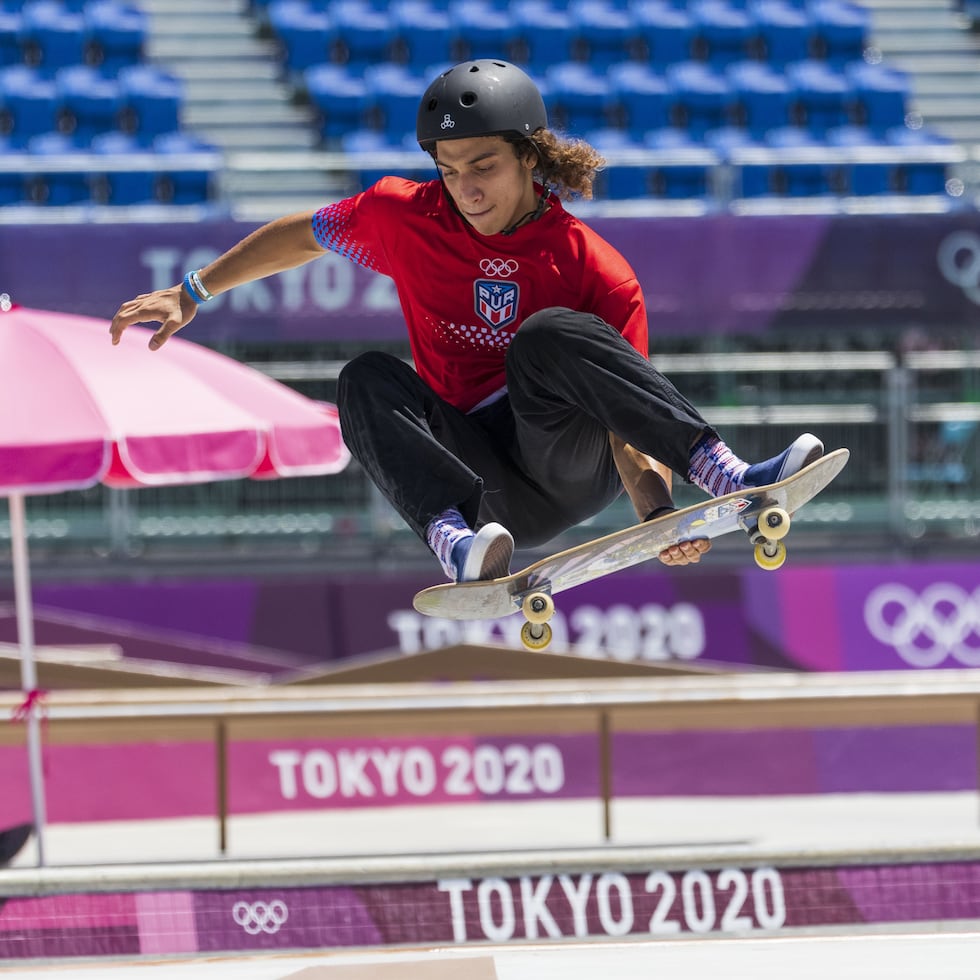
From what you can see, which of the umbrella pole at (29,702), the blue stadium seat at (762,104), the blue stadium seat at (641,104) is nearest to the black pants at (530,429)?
the umbrella pole at (29,702)

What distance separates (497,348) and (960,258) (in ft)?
26.9

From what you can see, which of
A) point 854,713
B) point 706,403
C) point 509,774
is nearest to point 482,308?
point 854,713

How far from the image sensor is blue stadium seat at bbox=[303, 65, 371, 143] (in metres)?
14.9

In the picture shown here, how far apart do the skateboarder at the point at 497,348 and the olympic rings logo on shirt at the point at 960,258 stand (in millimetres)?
7803

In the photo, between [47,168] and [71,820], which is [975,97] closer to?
[47,168]

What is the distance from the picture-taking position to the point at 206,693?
9.55 metres

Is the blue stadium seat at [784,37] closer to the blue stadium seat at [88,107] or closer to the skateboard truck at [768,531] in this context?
the blue stadium seat at [88,107]

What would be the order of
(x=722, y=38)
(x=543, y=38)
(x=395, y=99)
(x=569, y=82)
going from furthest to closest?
(x=722, y=38) → (x=543, y=38) → (x=569, y=82) → (x=395, y=99)

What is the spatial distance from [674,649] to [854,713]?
3.12 m

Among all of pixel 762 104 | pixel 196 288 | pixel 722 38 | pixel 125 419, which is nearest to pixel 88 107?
pixel 762 104

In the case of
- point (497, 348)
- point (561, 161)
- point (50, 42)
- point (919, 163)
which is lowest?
point (497, 348)

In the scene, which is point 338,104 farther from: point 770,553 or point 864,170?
point 770,553

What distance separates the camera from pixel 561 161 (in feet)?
16.1

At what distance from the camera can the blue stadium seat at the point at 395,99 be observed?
1464cm
